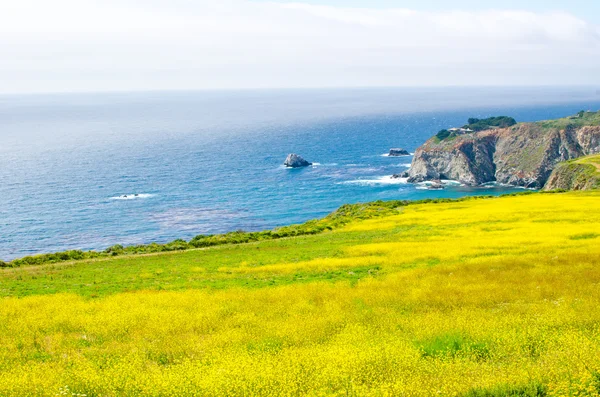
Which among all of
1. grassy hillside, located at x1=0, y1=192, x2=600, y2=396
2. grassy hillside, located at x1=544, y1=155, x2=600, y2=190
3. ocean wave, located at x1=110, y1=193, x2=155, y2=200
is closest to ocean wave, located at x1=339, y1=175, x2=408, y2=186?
grassy hillside, located at x1=544, y1=155, x2=600, y2=190

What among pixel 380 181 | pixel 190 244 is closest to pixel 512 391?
pixel 190 244

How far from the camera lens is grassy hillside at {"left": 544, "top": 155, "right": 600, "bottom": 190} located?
98.7 metres

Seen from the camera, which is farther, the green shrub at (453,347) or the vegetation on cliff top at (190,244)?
the vegetation on cliff top at (190,244)

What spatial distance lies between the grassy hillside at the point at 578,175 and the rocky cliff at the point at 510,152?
3805 centimetres

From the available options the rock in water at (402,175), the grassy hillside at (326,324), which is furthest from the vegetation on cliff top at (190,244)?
the rock in water at (402,175)

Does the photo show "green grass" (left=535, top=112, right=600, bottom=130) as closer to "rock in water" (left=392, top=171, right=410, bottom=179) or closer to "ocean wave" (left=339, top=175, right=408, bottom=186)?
"rock in water" (left=392, top=171, right=410, bottom=179)

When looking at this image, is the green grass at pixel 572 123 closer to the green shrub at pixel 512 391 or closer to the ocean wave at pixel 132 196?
the ocean wave at pixel 132 196

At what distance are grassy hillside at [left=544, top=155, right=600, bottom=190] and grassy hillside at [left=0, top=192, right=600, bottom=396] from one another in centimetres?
6908

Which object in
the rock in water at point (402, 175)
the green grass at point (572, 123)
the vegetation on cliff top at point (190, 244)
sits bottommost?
the rock in water at point (402, 175)

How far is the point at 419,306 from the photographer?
22047mm

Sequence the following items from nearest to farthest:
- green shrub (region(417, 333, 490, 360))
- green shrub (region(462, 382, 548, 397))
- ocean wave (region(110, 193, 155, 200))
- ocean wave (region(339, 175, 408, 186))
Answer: green shrub (region(462, 382, 548, 397))
green shrub (region(417, 333, 490, 360))
ocean wave (region(110, 193, 155, 200))
ocean wave (region(339, 175, 408, 186))

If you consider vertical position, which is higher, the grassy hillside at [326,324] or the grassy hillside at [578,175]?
the grassy hillside at [326,324]

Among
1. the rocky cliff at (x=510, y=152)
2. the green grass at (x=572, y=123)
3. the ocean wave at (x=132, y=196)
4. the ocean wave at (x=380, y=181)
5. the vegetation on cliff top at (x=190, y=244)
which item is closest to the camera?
the vegetation on cliff top at (x=190, y=244)

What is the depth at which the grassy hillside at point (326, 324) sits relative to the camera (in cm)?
1391
